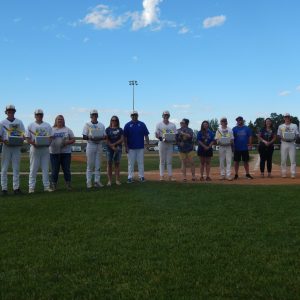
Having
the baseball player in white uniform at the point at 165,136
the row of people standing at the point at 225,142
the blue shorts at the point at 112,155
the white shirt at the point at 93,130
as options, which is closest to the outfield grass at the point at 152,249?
the white shirt at the point at 93,130

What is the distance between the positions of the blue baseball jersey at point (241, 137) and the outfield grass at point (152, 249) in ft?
16.1

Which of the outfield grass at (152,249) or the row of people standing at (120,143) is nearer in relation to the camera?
the outfield grass at (152,249)

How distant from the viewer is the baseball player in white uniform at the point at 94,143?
11.1m

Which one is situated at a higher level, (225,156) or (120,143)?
(120,143)

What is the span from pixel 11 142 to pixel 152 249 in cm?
627

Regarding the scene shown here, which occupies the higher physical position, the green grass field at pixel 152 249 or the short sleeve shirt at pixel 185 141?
the short sleeve shirt at pixel 185 141

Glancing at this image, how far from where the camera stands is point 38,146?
10.3 m

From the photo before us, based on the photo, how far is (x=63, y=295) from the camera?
3.58m

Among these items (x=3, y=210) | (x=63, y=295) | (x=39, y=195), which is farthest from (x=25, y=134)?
(x=63, y=295)

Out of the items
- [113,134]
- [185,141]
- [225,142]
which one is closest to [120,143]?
[113,134]

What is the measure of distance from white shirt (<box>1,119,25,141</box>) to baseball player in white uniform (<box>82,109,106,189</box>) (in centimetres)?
165

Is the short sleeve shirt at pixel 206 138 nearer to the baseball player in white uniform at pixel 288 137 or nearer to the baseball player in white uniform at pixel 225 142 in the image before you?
the baseball player in white uniform at pixel 225 142

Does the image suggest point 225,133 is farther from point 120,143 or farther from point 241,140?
point 120,143

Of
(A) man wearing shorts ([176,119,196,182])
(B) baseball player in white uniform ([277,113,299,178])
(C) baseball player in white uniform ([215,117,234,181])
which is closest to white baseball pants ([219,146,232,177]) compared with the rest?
(C) baseball player in white uniform ([215,117,234,181])
